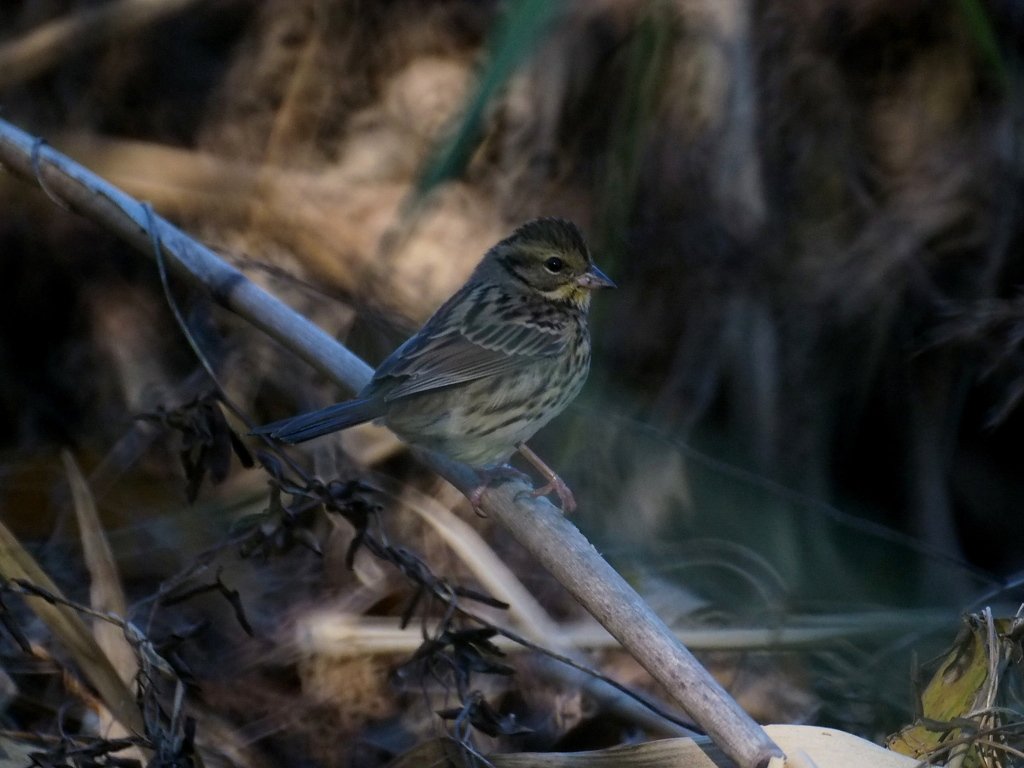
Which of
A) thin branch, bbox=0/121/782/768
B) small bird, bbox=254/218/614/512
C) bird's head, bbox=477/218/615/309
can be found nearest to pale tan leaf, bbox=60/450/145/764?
thin branch, bbox=0/121/782/768

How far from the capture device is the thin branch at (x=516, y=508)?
2115mm

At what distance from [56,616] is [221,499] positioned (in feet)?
4.32

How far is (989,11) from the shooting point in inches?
169

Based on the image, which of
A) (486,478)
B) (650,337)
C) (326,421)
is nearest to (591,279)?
(486,478)

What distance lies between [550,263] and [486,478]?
776 mm

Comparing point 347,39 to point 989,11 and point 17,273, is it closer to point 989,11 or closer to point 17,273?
point 17,273

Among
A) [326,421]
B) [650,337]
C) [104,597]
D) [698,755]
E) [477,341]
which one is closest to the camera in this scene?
[698,755]

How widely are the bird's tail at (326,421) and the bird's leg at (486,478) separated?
31cm

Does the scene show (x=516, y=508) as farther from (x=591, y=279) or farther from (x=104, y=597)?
(x=104, y=597)

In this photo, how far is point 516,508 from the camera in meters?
2.72

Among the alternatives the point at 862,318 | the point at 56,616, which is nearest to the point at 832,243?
the point at 862,318

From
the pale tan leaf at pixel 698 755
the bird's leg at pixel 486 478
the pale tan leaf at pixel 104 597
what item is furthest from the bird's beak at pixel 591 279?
the pale tan leaf at pixel 104 597

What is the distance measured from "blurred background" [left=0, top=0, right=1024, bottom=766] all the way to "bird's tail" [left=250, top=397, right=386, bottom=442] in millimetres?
953

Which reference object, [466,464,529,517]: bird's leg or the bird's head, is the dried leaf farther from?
the bird's head
